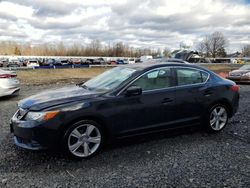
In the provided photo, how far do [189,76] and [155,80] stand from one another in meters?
0.84

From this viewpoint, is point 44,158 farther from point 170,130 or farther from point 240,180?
point 240,180

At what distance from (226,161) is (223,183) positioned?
75 cm

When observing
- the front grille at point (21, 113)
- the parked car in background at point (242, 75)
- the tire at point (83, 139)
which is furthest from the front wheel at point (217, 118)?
the parked car in background at point (242, 75)

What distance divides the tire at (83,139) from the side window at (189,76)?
1863 mm

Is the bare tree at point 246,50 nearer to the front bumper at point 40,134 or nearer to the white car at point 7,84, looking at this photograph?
the white car at point 7,84

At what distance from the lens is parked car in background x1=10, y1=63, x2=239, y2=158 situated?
4.07 metres

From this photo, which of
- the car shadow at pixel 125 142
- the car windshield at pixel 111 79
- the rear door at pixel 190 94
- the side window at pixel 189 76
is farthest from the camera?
the side window at pixel 189 76

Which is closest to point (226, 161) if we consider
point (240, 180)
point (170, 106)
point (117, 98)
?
point (240, 180)

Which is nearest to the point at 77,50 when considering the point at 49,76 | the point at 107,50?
the point at 107,50

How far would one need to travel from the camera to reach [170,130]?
16.5 feet

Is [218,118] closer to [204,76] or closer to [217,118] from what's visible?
[217,118]

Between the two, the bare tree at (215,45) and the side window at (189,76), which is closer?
the side window at (189,76)

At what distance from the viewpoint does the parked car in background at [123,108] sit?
4074 millimetres

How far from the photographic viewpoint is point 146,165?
407 cm
